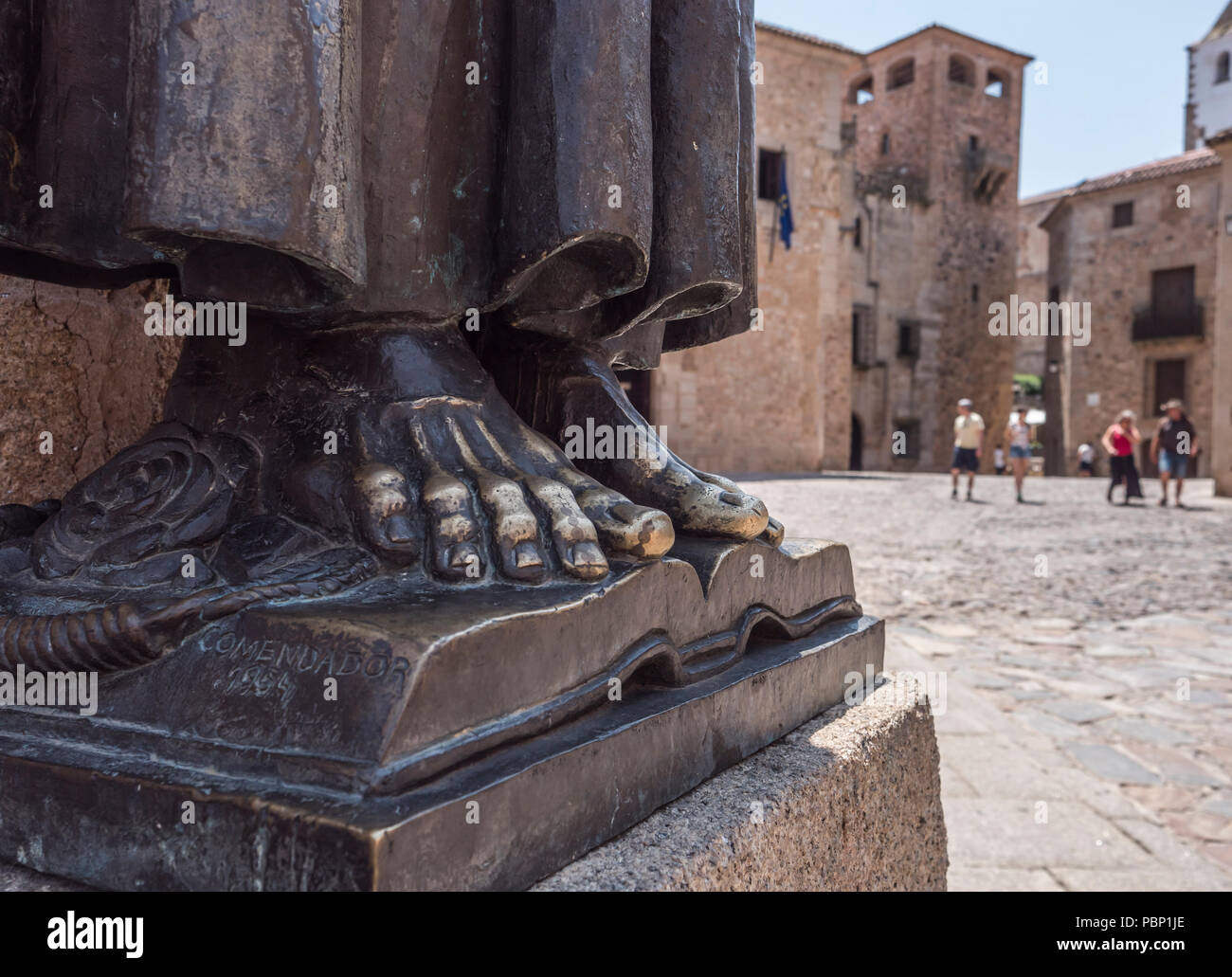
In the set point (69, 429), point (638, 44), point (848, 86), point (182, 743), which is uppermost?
point (848, 86)

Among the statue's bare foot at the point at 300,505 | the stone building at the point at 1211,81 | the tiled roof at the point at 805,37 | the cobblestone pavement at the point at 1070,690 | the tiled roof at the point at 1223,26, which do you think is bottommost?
the cobblestone pavement at the point at 1070,690

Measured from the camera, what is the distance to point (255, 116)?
2.79ft

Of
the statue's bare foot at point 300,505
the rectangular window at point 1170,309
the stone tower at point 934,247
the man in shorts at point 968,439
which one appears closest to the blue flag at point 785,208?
the stone tower at point 934,247

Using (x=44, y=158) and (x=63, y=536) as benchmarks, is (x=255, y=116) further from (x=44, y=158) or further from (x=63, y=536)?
(x=63, y=536)

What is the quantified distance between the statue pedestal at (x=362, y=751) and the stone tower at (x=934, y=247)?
79.0ft

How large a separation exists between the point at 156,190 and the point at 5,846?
569 millimetres

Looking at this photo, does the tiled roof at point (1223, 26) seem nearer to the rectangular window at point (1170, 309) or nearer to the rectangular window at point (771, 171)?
the rectangular window at point (1170, 309)

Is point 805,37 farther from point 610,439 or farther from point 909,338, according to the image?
point 610,439

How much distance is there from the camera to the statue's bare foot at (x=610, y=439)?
1223 mm

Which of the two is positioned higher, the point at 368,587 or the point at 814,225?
the point at 814,225

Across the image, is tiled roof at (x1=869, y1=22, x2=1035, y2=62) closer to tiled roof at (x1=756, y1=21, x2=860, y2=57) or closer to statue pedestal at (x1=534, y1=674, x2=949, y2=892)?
tiled roof at (x1=756, y1=21, x2=860, y2=57)

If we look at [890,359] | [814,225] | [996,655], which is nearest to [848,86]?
[890,359]

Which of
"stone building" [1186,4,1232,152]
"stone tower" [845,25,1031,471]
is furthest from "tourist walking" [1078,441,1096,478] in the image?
"stone building" [1186,4,1232,152]
